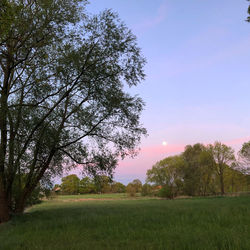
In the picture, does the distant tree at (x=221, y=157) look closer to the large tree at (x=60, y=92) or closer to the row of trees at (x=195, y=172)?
the row of trees at (x=195, y=172)

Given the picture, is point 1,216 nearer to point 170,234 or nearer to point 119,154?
point 119,154

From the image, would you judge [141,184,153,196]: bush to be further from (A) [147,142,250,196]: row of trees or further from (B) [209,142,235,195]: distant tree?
(B) [209,142,235,195]: distant tree

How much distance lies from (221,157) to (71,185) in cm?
8266

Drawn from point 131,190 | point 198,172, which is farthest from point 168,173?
point 131,190

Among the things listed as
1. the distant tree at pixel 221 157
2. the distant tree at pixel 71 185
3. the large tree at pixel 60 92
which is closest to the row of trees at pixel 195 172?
the distant tree at pixel 221 157

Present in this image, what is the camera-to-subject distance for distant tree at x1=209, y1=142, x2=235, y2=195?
59.7 meters

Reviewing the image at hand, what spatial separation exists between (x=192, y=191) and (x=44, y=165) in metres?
55.9

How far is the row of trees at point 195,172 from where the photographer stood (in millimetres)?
60844

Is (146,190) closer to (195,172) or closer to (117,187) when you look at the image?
(195,172)

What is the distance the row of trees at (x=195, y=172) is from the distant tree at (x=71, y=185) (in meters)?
63.9

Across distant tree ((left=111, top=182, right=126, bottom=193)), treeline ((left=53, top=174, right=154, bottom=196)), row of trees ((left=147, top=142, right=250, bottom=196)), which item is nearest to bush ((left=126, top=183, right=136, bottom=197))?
treeline ((left=53, top=174, right=154, bottom=196))

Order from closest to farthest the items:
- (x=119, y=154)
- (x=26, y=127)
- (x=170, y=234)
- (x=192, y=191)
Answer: (x=170, y=234), (x=26, y=127), (x=119, y=154), (x=192, y=191)

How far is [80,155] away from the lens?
Answer: 1853cm

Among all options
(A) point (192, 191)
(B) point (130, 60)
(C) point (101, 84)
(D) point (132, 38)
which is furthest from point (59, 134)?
(A) point (192, 191)
